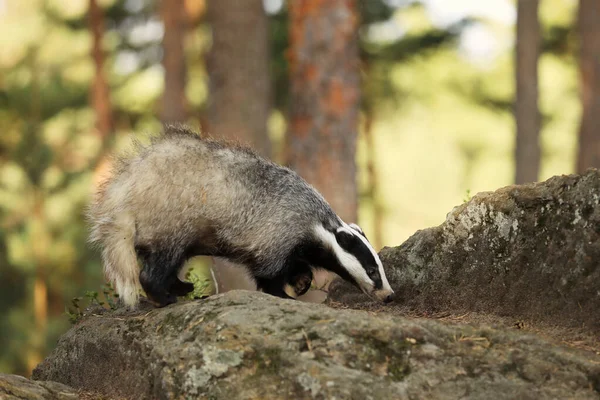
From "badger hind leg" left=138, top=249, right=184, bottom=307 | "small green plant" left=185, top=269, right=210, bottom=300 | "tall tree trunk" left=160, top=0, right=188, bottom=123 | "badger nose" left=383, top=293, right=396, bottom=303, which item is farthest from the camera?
"tall tree trunk" left=160, top=0, right=188, bottom=123

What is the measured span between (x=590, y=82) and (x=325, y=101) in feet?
22.9

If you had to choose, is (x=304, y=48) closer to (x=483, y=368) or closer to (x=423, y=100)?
(x=483, y=368)

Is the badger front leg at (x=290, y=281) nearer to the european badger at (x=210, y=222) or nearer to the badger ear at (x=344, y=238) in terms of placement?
the european badger at (x=210, y=222)

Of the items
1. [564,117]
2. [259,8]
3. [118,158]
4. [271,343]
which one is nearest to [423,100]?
[564,117]

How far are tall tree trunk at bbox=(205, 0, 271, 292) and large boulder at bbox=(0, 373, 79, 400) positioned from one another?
5.49m

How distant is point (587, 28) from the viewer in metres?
14.9

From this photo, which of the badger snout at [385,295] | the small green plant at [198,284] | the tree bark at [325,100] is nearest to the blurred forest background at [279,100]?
the tree bark at [325,100]

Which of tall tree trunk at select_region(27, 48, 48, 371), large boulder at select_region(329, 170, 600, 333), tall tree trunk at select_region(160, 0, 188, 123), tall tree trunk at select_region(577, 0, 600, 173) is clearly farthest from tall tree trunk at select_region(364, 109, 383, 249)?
large boulder at select_region(329, 170, 600, 333)

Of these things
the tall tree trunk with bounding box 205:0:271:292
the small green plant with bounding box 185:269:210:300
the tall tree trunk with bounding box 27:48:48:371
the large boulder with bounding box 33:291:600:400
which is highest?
the tall tree trunk with bounding box 205:0:271:292

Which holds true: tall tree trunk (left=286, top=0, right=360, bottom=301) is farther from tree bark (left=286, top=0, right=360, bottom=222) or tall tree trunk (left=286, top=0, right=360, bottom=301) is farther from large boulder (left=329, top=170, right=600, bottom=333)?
large boulder (left=329, top=170, right=600, bottom=333)

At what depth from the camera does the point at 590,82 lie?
594 inches

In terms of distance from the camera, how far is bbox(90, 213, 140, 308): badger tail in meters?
5.59

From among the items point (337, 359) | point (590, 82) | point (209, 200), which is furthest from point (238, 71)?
point (590, 82)

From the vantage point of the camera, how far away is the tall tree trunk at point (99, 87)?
17.6m
